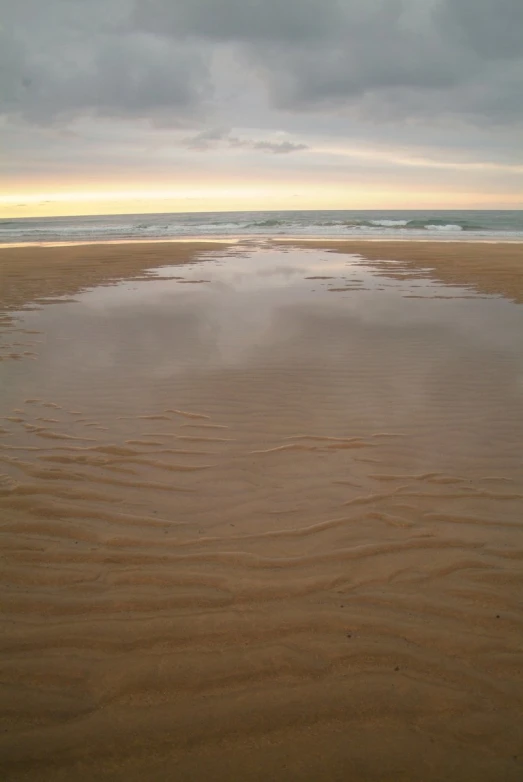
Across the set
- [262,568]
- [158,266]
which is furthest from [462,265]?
[262,568]

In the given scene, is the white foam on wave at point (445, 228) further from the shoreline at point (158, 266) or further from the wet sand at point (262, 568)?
the wet sand at point (262, 568)

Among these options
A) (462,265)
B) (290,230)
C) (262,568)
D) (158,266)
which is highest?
(290,230)

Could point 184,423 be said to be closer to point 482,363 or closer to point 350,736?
point 350,736

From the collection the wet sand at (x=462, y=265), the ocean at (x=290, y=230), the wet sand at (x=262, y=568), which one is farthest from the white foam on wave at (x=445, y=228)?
the wet sand at (x=262, y=568)

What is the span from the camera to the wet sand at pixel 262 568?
7.71 ft

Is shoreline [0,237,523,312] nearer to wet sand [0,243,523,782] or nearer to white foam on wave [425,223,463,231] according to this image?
wet sand [0,243,523,782]

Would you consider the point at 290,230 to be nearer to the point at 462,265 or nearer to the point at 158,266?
the point at 158,266

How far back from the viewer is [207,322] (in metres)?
10.2

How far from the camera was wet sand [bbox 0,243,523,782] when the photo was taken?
92.5 inches

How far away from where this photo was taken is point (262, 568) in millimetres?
3379

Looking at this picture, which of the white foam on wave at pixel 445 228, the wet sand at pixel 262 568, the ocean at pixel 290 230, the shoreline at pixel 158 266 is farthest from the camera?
the white foam on wave at pixel 445 228

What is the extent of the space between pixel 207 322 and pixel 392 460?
6262mm

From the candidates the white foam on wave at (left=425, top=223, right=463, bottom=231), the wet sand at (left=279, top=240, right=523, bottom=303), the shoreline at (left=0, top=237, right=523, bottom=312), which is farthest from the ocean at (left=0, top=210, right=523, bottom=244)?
the shoreline at (left=0, top=237, right=523, bottom=312)

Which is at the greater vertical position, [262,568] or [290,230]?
[290,230]
